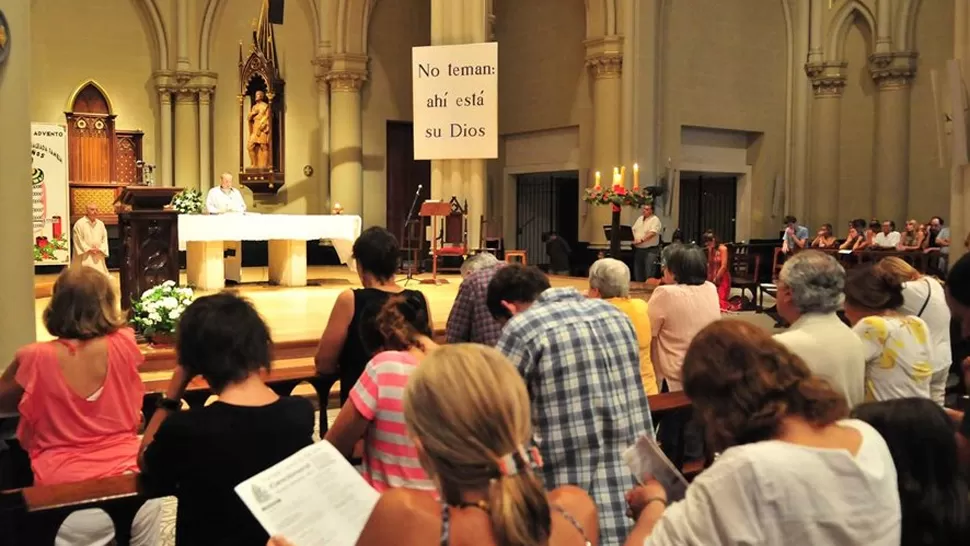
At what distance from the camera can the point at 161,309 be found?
21.9ft

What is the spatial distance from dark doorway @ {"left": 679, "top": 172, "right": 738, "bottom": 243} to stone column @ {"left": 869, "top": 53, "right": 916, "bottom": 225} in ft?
9.95

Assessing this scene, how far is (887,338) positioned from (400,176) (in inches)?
592

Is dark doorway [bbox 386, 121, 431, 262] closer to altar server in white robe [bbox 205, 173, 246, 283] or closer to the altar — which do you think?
the altar

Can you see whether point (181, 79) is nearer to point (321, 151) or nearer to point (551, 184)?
point (321, 151)

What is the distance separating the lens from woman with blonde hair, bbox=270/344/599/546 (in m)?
1.41

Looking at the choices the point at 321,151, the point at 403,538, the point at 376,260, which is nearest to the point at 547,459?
the point at 403,538

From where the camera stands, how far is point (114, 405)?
2865 mm

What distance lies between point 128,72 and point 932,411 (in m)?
16.9

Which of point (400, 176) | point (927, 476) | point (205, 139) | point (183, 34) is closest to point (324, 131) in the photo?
point (400, 176)

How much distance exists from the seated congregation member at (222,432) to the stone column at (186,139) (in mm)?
15259

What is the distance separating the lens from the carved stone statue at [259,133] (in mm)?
15805

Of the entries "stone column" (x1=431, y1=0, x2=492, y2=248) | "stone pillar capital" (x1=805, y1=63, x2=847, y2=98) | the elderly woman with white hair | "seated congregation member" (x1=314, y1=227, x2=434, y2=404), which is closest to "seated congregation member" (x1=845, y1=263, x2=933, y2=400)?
the elderly woman with white hair

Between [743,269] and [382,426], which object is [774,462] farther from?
[743,269]

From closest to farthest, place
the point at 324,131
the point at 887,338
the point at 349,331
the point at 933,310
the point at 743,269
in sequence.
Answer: the point at 887,338
the point at 349,331
the point at 933,310
the point at 743,269
the point at 324,131
